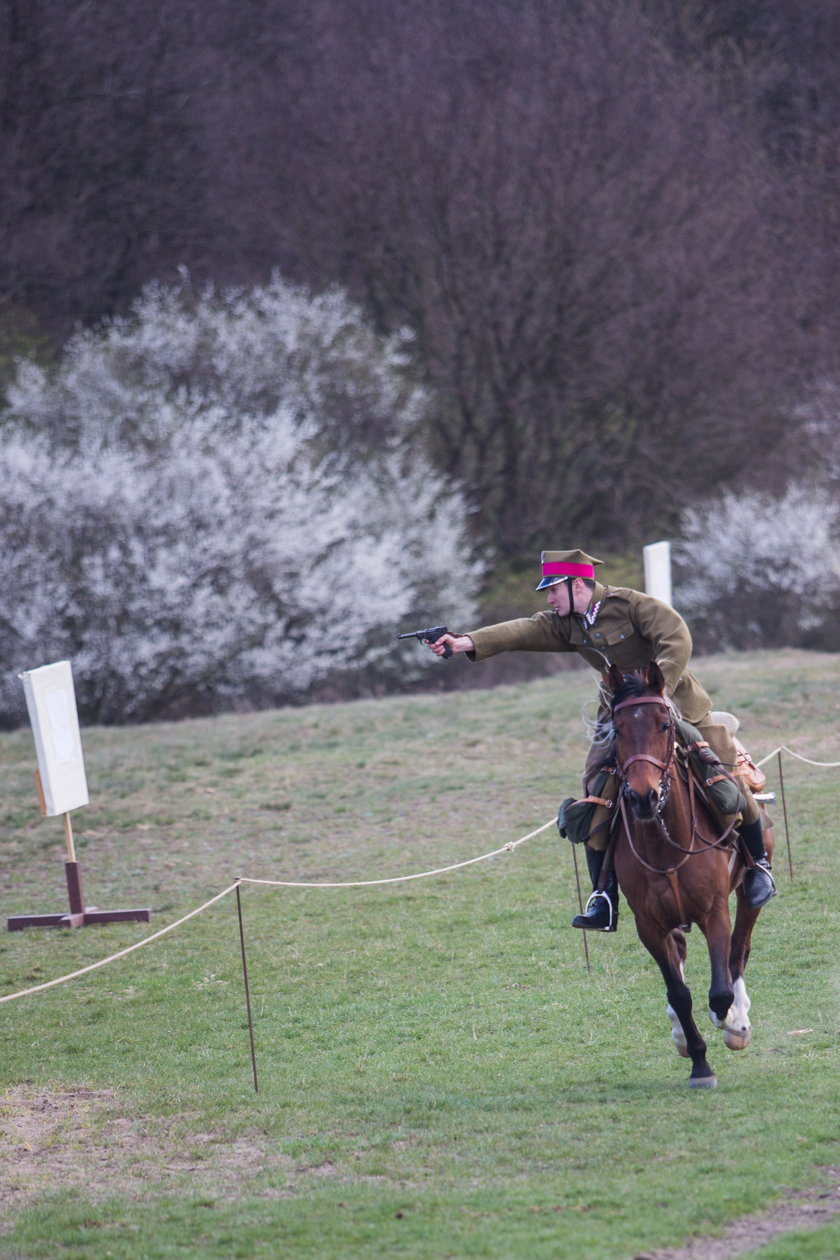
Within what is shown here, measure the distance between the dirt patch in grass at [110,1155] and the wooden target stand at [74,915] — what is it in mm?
4068

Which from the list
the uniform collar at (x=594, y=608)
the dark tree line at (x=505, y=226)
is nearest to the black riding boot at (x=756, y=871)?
the uniform collar at (x=594, y=608)

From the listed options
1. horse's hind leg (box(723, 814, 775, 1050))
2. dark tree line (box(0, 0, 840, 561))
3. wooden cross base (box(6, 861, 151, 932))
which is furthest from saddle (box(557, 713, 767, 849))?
dark tree line (box(0, 0, 840, 561))

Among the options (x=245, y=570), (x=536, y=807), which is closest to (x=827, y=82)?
(x=245, y=570)

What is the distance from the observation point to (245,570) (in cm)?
2705

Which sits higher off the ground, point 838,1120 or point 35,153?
point 35,153

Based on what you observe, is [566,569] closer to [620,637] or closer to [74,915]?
[620,637]

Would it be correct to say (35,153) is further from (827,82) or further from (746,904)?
(746,904)

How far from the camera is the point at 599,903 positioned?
7.80 metres

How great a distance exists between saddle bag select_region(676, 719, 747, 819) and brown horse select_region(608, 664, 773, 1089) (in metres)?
0.07

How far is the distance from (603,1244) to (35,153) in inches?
1422

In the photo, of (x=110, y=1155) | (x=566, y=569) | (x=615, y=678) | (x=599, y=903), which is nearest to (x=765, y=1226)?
(x=599, y=903)

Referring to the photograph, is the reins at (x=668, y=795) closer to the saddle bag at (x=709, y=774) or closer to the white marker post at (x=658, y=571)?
the saddle bag at (x=709, y=774)

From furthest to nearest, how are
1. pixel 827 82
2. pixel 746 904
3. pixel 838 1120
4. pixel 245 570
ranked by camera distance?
pixel 827 82 < pixel 245 570 < pixel 746 904 < pixel 838 1120

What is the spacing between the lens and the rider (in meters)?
7.64
